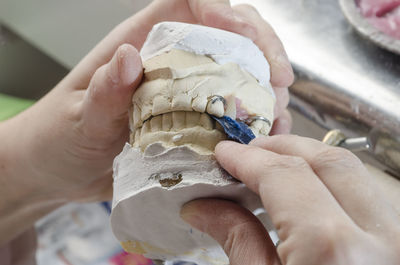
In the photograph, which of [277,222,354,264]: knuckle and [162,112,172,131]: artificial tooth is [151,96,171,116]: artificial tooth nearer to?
[162,112,172,131]: artificial tooth

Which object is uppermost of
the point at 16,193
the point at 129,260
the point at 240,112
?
the point at 240,112

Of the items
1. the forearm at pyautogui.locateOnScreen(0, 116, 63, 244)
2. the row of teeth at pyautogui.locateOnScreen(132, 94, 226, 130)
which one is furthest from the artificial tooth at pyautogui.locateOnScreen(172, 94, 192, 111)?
the forearm at pyautogui.locateOnScreen(0, 116, 63, 244)

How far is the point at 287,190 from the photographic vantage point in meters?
0.39

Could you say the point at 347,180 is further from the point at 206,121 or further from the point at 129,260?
the point at 129,260

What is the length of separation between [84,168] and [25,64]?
0.98 m

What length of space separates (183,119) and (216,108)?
4 centimetres

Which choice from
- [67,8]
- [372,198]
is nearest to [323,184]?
[372,198]

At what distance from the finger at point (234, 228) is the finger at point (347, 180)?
8cm

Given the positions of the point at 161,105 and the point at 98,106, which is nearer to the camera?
the point at 161,105

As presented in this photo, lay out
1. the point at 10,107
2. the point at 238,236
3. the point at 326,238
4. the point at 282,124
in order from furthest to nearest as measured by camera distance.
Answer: the point at 10,107 < the point at 282,124 < the point at 238,236 < the point at 326,238

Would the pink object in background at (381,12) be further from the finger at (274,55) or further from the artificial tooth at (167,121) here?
the artificial tooth at (167,121)

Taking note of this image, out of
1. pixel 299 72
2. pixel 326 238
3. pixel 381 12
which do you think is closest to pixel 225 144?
pixel 326 238

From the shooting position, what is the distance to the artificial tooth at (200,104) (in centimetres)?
50

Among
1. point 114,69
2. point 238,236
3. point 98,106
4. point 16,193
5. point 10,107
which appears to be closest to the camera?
point 238,236
